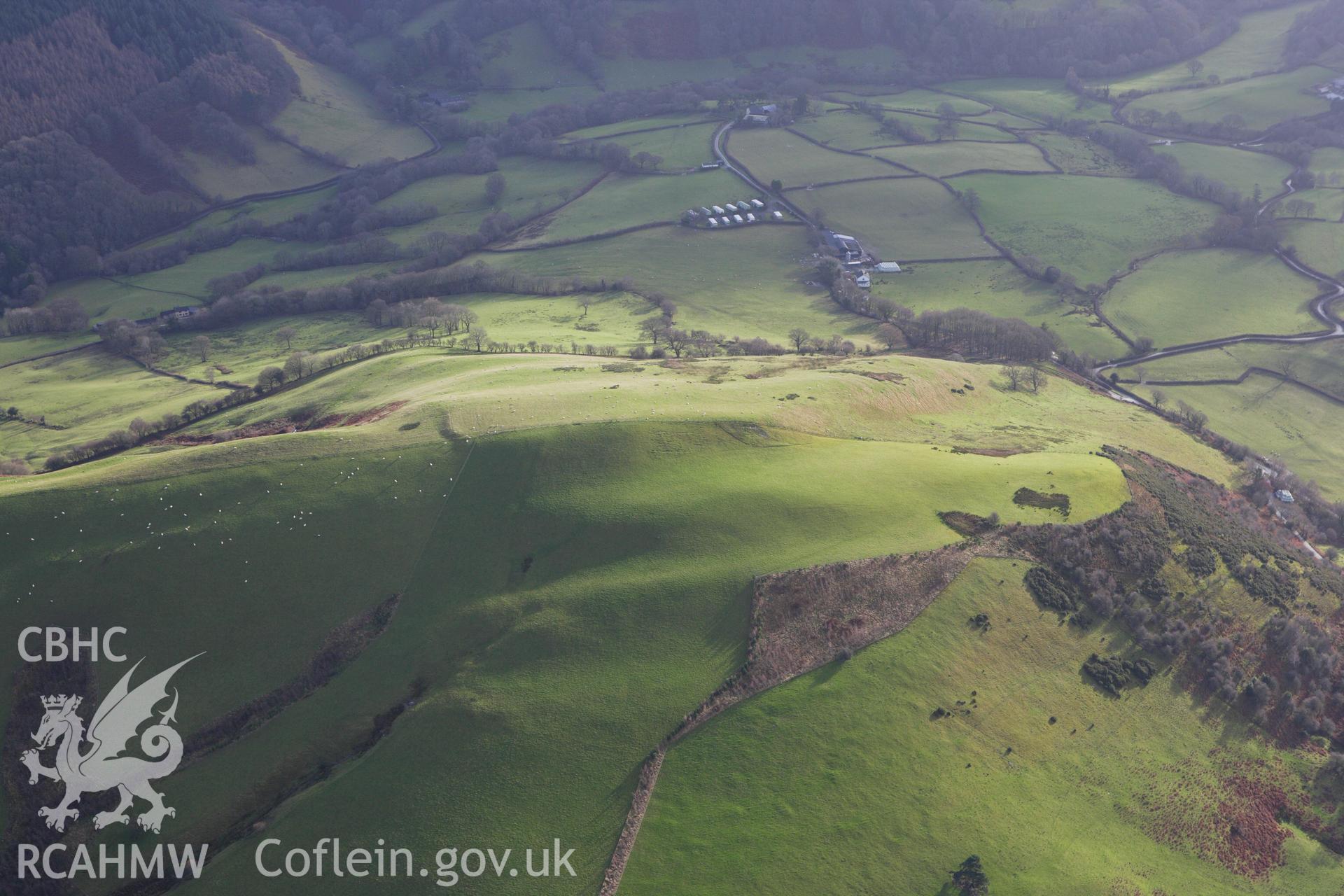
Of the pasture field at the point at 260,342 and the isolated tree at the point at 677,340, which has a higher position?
the pasture field at the point at 260,342

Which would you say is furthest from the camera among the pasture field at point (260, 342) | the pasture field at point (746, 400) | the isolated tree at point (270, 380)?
the pasture field at point (260, 342)

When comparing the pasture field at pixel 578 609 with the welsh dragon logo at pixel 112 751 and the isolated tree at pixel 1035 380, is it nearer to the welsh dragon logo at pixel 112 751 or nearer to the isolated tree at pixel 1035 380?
the welsh dragon logo at pixel 112 751

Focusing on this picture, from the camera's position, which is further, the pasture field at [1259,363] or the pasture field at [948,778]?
the pasture field at [1259,363]

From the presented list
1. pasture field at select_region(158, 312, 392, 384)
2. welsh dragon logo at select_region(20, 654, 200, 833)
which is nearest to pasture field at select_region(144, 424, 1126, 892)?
welsh dragon logo at select_region(20, 654, 200, 833)

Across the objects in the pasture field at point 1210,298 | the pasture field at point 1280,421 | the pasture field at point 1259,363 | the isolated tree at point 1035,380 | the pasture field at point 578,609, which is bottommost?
the pasture field at point 1280,421

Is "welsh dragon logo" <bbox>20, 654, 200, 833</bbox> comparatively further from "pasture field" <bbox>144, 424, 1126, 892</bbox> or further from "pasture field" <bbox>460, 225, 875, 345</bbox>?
"pasture field" <bbox>460, 225, 875, 345</bbox>

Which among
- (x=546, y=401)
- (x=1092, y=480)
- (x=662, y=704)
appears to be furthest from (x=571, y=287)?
(x=662, y=704)

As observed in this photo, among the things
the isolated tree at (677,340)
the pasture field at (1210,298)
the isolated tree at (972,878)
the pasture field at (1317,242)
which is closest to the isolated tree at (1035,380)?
the pasture field at (1210,298)
